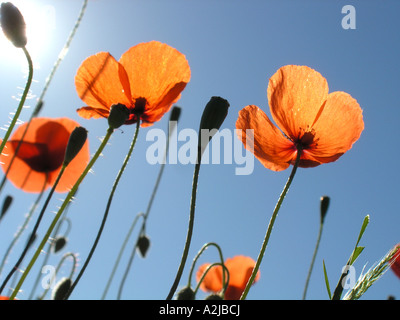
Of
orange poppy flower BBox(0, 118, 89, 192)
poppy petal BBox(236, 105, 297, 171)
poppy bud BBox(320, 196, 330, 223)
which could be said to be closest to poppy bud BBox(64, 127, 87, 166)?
poppy petal BBox(236, 105, 297, 171)

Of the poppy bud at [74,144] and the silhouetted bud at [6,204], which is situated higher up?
the silhouetted bud at [6,204]

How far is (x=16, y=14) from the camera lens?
86cm

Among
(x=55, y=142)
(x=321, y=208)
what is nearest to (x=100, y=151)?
(x=55, y=142)

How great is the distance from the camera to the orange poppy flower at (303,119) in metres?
1.09

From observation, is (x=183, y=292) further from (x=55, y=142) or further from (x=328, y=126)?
(x=55, y=142)

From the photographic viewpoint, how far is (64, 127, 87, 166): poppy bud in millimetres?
907

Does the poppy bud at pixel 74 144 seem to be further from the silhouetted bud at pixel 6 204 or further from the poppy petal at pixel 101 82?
the silhouetted bud at pixel 6 204

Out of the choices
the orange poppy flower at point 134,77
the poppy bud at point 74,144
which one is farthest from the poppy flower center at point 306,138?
the poppy bud at point 74,144

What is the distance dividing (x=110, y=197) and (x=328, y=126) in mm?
578

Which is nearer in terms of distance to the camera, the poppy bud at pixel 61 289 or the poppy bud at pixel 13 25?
the poppy bud at pixel 13 25

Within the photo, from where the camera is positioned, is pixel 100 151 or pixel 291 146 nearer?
pixel 100 151

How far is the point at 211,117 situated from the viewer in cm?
88

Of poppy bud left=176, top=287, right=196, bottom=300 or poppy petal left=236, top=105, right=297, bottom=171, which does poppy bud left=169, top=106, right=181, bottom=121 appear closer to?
poppy petal left=236, top=105, right=297, bottom=171
